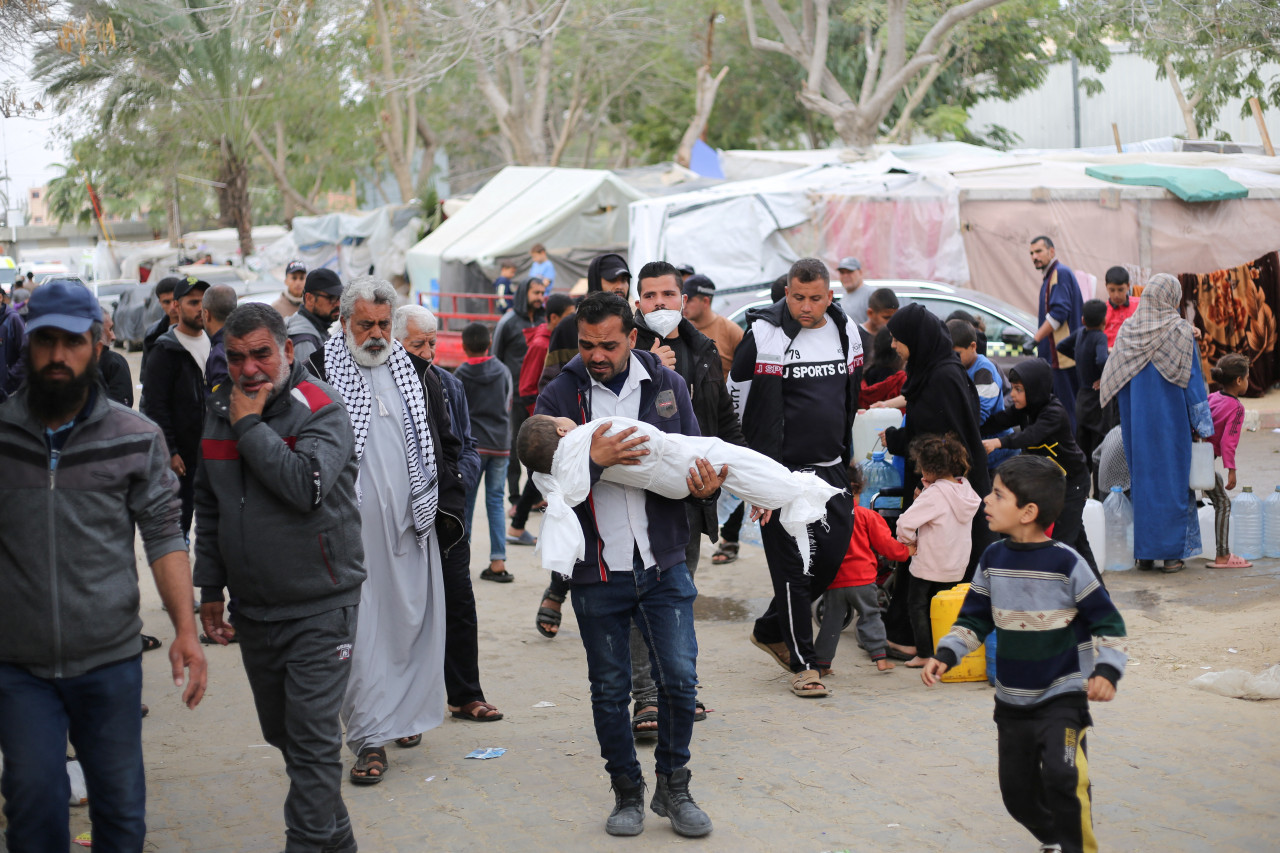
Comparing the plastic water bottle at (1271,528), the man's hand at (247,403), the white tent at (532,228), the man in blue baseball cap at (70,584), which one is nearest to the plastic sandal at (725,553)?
the plastic water bottle at (1271,528)

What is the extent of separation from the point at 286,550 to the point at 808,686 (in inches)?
121

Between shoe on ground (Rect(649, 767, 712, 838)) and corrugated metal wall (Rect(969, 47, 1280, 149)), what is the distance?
35.2m

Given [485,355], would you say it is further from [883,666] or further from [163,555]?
[163,555]

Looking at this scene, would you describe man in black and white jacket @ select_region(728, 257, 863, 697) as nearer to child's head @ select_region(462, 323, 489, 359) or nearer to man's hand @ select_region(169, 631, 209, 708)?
child's head @ select_region(462, 323, 489, 359)

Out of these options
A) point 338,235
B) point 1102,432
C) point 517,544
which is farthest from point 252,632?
point 338,235

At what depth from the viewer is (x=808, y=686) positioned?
20.2 ft

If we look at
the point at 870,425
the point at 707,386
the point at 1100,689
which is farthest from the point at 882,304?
the point at 1100,689

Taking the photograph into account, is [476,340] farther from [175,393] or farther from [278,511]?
[278,511]

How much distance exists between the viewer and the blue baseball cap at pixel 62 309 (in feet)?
11.4

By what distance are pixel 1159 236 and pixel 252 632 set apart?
1544 centimetres

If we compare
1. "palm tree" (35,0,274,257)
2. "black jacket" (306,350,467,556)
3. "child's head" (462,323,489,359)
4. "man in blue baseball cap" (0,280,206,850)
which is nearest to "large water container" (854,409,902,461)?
"child's head" (462,323,489,359)

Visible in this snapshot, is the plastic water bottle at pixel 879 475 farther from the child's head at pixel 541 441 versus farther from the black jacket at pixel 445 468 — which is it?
the child's head at pixel 541 441

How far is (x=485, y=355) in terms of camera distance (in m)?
9.10

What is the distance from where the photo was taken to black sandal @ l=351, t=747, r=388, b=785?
511 cm
